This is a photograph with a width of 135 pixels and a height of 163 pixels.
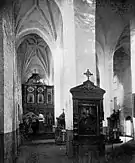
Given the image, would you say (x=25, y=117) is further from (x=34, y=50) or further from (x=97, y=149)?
(x=97, y=149)

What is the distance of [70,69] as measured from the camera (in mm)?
12688

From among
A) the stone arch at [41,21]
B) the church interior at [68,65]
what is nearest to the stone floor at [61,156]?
the church interior at [68,65]

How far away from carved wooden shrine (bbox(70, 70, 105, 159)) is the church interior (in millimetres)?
41

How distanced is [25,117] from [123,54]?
12.0 metres

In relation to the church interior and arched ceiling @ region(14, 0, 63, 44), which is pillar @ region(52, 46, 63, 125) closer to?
the church interior

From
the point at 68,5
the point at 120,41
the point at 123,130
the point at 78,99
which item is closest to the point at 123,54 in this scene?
the point at 120,41

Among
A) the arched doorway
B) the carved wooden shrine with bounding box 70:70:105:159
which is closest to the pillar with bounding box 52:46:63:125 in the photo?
the arched doorway

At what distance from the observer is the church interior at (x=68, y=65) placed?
442 inches

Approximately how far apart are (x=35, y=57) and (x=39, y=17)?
11.5 metres

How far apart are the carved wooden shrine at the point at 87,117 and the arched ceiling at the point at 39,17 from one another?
8.67 metres

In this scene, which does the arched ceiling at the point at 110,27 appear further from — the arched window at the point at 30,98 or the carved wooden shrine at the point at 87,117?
the arched window at the point at 30,98

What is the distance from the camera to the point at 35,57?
1232 inches

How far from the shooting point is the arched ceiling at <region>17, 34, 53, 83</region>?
92.8 feet

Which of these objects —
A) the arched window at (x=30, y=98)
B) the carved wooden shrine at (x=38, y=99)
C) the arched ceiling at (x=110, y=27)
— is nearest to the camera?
the arched ceiling at (x=110, y=27)
